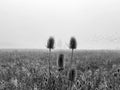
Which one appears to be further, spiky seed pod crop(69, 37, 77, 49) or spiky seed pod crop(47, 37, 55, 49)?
spiky seed pod crop(47, 37, 55, 49)

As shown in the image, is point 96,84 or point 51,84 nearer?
point 51,84

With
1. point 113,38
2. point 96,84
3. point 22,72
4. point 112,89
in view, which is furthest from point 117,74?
point 113,38

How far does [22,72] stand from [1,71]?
0.94 meters

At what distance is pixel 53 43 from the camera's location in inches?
234

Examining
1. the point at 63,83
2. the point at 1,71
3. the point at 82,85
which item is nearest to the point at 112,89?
the point at 82,85

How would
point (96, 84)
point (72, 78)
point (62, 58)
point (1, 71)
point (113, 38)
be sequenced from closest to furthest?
point (72, 78) → point (62, 58) → point (96, 84) → point (1, 71) → point (113, 38)

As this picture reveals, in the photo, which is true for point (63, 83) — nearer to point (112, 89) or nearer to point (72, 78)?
point (112, 89)

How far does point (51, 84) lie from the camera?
599 cm

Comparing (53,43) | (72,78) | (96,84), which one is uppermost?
(53,43)

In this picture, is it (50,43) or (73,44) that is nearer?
(73,44)

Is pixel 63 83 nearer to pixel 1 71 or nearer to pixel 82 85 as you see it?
pixel 82 85

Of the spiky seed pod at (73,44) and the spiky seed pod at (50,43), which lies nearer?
the spiky seed pod at (73,44)

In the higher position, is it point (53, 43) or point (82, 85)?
point (53, 43)

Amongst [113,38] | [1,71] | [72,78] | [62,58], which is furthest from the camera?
[113,38]
